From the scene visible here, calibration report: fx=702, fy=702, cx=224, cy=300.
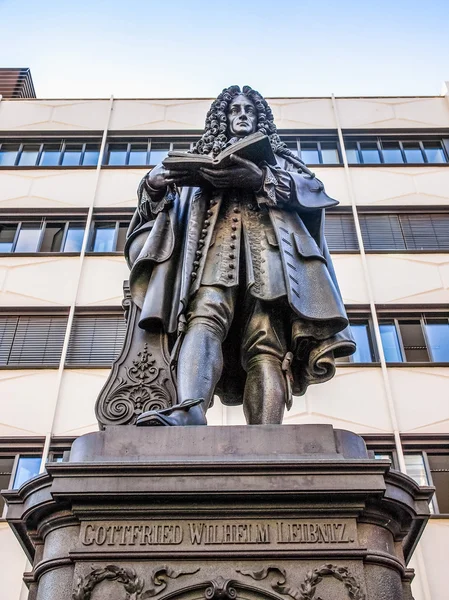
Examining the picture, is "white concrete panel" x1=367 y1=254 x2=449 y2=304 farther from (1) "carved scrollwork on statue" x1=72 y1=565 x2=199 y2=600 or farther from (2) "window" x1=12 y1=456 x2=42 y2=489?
(1) "carved scrollwork on statue" x1=72 y1=565 x2=199 y2=600

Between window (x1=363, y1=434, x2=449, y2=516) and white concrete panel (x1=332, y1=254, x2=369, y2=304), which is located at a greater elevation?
white concrete panel (x1=332, y1=254, x2=369, y2=304)

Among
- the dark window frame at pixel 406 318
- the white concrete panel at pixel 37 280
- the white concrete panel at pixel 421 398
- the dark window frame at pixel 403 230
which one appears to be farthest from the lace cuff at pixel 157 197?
the dark window frame at pixel 403 230

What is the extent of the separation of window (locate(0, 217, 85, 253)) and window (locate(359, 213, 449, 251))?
29.9ft

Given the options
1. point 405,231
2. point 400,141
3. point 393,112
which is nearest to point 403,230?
point 405,231

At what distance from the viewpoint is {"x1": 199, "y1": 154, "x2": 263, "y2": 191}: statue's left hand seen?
5270 millimetres

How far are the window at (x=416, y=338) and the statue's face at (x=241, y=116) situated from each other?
13.6m

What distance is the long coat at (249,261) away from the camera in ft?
16.3

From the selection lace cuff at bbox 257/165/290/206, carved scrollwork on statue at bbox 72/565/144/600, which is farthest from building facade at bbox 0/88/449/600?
carved scrollwork on statue at bbox 72/565/144/600

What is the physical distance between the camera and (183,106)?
83.8 ft

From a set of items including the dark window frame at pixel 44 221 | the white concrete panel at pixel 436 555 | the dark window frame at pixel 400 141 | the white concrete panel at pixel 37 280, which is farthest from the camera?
the dark window frame at pixel 400 141

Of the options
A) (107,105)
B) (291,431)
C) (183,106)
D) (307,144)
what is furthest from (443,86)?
(291,431)

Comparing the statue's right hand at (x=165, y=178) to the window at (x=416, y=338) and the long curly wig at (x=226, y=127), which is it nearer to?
the long curly wig at (x=226, y=127)

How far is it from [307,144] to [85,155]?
7790 mm

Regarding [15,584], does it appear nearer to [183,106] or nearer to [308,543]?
[308,543]
